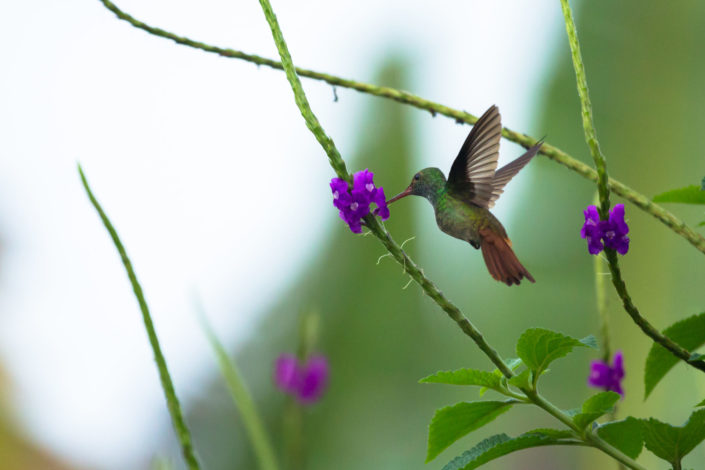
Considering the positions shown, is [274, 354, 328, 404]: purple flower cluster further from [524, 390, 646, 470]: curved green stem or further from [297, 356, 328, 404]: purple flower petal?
[524, 390, 646, 470]: curved green stem

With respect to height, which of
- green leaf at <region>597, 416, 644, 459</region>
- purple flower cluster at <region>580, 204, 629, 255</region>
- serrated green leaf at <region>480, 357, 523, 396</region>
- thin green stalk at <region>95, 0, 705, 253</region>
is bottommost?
green leaf at <region>597, 416, 644, 459</region>

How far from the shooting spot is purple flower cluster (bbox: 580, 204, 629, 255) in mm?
530

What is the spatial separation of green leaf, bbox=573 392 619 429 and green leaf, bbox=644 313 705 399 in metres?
0.09

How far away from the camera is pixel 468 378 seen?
565mm

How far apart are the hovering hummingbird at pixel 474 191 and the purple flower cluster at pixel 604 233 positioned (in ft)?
0.21

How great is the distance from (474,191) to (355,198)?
18 cm

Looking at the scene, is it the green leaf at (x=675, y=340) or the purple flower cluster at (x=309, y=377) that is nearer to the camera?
the green leaf at (x=675, y=340)

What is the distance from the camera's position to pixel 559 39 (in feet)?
10.7

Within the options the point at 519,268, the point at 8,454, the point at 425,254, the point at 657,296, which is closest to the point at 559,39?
the point at 657,296

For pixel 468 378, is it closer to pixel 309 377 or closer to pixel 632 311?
pixel 632 311

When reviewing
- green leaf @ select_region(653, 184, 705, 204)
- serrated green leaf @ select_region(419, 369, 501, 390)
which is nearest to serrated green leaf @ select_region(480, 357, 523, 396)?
serrated green leaf @ select_region(419, 369, 501, 390)

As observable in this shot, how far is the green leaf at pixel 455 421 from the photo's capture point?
22.7 inches

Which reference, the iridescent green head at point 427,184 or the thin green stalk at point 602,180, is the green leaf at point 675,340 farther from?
the iridescent green head at point 427,184

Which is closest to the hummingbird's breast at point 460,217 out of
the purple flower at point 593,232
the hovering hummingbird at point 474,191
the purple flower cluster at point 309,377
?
the hovering hummingbird at point 474,191
